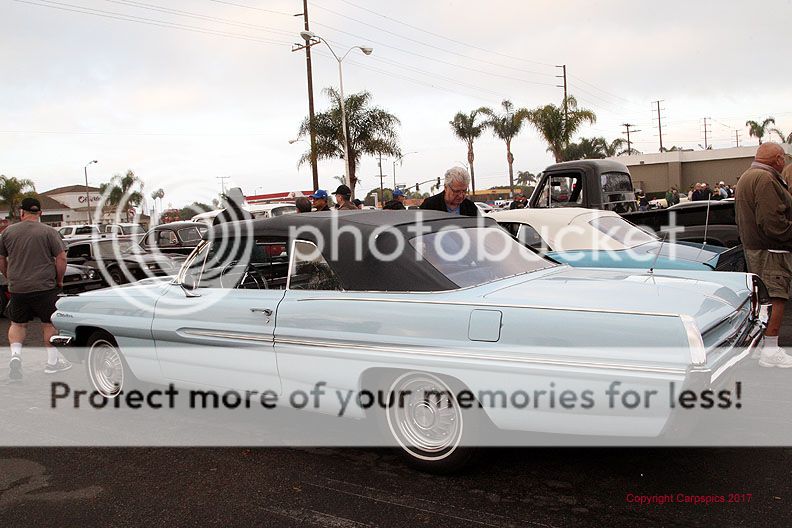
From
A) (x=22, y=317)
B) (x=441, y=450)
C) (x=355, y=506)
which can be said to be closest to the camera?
(x=355, y=506)

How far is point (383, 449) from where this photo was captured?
411cm

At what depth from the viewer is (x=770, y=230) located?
560cm

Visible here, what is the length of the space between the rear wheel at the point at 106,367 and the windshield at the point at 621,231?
487cm

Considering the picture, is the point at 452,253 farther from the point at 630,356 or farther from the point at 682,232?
the point at 682,232

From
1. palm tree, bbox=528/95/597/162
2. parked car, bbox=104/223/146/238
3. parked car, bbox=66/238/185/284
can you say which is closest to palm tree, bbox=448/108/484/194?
palm tree, bbox=528/95/597/162

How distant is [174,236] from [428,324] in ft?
39.1

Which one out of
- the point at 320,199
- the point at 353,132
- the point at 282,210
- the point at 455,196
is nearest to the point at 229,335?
the point at 455,196

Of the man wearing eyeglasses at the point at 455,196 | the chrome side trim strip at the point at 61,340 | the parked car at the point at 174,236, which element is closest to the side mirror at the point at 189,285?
the chrome side trim strip at the point at 61,340

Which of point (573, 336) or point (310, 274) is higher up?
point (310, 274)

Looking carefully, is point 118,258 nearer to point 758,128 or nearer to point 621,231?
point 621,231

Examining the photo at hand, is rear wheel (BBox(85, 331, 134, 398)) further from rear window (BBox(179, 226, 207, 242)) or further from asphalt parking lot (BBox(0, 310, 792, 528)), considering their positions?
rear window (BBox(179, 226, 207, 242))

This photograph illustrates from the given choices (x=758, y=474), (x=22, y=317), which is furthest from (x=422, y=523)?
(x=22, y=317)

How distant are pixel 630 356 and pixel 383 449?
1780 mm

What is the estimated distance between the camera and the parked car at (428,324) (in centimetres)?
304
